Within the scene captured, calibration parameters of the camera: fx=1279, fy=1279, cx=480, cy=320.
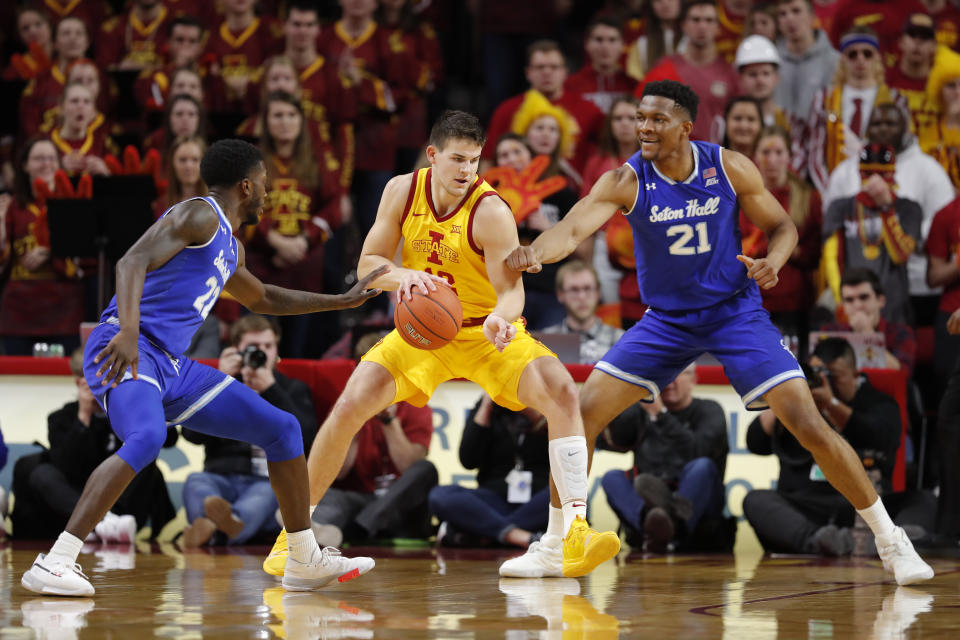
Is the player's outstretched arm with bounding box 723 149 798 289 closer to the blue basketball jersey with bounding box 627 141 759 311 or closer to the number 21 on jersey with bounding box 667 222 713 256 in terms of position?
the blue basketball jersey with bounding box 627 141 759 311

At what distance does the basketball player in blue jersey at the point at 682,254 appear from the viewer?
18.8 feet

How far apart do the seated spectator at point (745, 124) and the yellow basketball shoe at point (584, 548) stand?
4.28 m

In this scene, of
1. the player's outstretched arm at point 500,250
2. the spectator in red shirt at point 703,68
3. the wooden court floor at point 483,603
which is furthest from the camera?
the spectator in red shirt at point 703,68

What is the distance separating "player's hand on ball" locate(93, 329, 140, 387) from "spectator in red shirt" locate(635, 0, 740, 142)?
236 inches

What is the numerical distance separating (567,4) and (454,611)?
27.8 feet

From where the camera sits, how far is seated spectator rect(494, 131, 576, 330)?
358 inches

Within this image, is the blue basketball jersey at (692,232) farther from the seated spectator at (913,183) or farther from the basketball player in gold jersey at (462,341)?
the seated spectator at (913,183)

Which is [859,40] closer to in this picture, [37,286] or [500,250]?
[500,250]

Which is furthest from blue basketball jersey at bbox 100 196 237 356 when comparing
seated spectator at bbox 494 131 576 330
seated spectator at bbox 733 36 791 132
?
seated spectator at bbox 733 36 791 132

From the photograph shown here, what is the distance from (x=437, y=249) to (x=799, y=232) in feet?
13.2

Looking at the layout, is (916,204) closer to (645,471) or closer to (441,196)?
(645,471)

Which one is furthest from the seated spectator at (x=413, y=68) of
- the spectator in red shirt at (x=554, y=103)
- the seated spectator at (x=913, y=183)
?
the seated spectator at (x=913, y=183)

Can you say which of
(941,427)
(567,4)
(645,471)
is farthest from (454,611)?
(567,4)

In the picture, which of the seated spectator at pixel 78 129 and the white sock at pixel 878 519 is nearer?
the white sock at pixel 878 519
